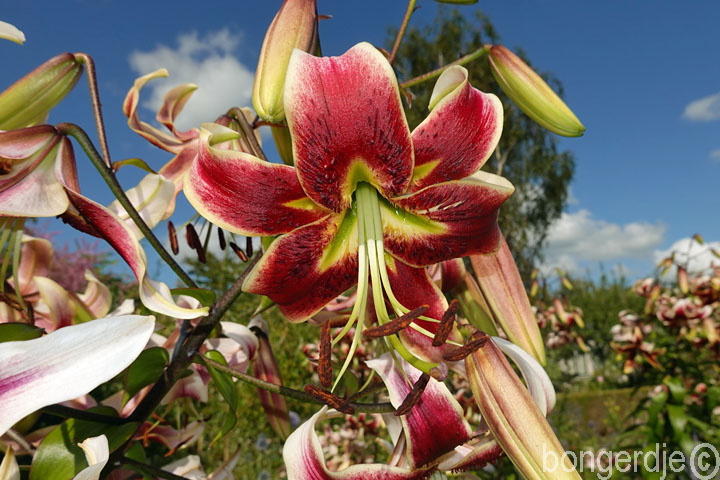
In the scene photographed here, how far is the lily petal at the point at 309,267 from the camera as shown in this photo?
344 mm

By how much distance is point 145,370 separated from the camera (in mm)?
428

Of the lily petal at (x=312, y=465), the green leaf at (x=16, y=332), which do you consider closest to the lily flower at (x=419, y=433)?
the lily petal at (x=312, y=465)

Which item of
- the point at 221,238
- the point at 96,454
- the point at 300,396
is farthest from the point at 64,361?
the point at 221,238

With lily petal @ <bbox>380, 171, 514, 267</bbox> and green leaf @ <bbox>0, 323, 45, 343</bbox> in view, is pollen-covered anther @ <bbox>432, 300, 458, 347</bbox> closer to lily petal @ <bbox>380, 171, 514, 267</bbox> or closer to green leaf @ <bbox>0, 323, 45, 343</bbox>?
lily petal @ <bbox>380, 171, 514, 267</bbox>

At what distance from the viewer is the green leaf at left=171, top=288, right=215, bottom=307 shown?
1.32 ft

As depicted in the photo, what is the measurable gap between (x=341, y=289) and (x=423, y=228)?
74 mm

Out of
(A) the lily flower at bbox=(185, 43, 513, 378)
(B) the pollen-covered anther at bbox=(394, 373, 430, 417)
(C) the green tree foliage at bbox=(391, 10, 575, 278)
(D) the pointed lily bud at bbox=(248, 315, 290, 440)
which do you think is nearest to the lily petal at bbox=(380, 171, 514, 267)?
(A) the lily flower at bbox=(185, 43, 513, 378)

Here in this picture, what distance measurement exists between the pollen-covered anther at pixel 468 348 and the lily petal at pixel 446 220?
0.08 metres

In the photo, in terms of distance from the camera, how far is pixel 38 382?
222mm

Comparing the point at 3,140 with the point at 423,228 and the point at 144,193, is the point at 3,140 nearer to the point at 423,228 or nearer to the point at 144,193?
the point at 144,193

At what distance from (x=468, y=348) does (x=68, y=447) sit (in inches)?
10.6

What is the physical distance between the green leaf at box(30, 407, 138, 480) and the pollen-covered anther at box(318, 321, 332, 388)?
164 millimetres

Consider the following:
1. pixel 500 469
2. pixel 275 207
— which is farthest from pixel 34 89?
pixel 500 469

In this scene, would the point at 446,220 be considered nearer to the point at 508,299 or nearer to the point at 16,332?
the point at 508,299
